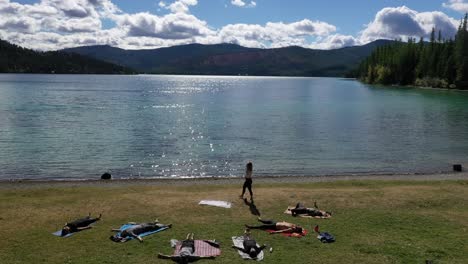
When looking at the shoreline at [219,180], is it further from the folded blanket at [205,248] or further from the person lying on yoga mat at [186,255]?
the person lying on yoga mat at [186,255]

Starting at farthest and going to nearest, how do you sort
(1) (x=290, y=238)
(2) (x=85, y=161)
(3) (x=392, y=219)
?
(2) (x=85, y=161) < (3) (x=392, y=219) < (1) (x=290, y=238)

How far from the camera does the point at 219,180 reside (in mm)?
38656

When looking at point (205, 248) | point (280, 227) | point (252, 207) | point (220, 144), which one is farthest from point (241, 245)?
point (220, 144)

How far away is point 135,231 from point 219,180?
55.2 feet

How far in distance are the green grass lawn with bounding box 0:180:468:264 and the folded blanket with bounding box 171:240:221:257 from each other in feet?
1.36

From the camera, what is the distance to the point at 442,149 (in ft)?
193

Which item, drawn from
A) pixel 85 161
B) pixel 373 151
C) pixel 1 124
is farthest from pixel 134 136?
pixel 373 151

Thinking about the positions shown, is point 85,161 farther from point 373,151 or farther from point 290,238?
point 373,151

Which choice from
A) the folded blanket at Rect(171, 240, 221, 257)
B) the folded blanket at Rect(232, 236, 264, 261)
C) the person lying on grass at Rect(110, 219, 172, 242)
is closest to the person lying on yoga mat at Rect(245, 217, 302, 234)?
the folded blanket at Rect(232, 236, 264, 261)

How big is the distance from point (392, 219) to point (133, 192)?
58.6 ft

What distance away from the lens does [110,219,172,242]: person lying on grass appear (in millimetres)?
21655

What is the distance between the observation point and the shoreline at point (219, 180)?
36.1 metres

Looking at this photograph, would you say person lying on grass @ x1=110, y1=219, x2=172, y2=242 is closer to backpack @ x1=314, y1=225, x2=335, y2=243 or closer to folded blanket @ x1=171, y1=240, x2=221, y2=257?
folded blanket @ x1=171, y1=240, x2=221, y2=257

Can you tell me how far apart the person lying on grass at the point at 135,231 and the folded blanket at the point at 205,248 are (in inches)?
91.7
